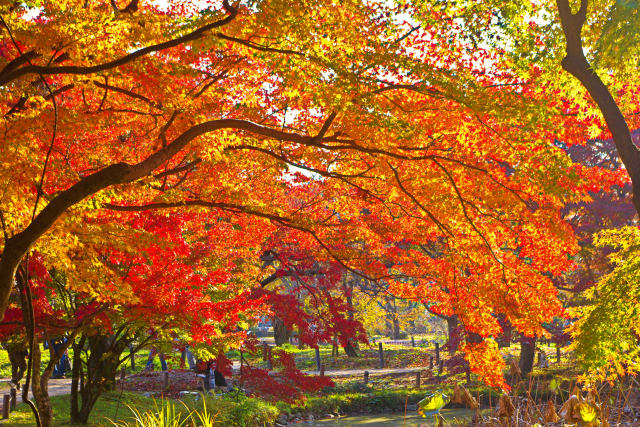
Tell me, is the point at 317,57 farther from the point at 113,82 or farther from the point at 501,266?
the point at 501,266

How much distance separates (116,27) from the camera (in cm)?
539

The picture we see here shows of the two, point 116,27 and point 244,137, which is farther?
point 244,137

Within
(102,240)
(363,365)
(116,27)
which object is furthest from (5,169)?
(363,365)

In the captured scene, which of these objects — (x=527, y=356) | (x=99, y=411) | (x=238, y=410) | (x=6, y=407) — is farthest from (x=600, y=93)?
(x=527, y=356)

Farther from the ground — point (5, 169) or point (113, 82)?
point (113, 82)

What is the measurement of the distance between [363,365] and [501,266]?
20.4 m

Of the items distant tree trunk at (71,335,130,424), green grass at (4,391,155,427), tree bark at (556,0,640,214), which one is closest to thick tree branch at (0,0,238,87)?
tree bark at (556,0,640,214)

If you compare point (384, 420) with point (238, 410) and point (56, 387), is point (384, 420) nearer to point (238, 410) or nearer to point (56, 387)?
point (238, 410)

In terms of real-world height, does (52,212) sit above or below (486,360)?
above

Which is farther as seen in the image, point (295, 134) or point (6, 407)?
point (6, 407)

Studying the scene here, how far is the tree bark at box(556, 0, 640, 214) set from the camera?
7377 mm

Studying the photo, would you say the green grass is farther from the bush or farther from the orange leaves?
the orange leaves

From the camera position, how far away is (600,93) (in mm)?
7613

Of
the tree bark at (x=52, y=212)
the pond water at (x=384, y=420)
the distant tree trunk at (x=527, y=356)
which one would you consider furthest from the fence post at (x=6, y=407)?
the distant tree trunk at (x=527, y=356)
